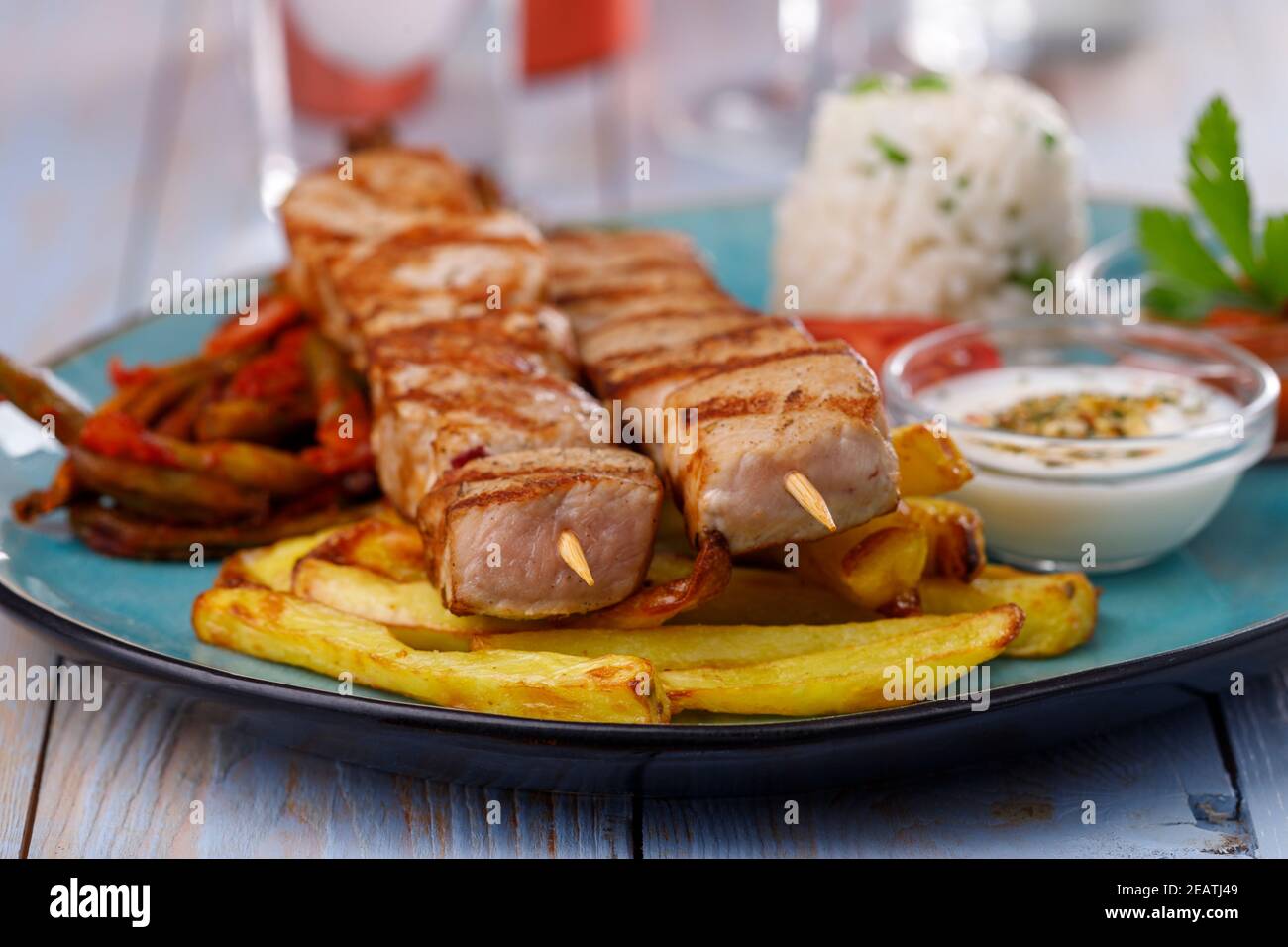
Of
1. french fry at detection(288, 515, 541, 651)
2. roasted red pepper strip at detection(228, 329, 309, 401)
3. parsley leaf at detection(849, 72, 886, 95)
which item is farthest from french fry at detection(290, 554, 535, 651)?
parsley leaf at detection(849, 72, 886, 95)

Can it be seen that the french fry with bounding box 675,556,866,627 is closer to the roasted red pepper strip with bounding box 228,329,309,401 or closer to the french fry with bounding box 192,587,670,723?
the french fry with bounding box 192,587,670,723

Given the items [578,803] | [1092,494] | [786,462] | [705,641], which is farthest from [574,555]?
[1092,494]

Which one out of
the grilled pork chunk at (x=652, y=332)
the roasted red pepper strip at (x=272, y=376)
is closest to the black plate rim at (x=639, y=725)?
the grilled pork chunk at (x=652, y=332)

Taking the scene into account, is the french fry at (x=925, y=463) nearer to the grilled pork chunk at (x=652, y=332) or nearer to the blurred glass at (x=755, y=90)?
the grilled pork chunk at (x=652, y=332)

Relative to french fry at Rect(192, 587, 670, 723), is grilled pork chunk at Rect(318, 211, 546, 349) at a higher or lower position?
higher

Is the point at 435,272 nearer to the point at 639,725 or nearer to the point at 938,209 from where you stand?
the point at 639,725

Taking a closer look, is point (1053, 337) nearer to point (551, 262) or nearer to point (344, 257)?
point (551, 262)
